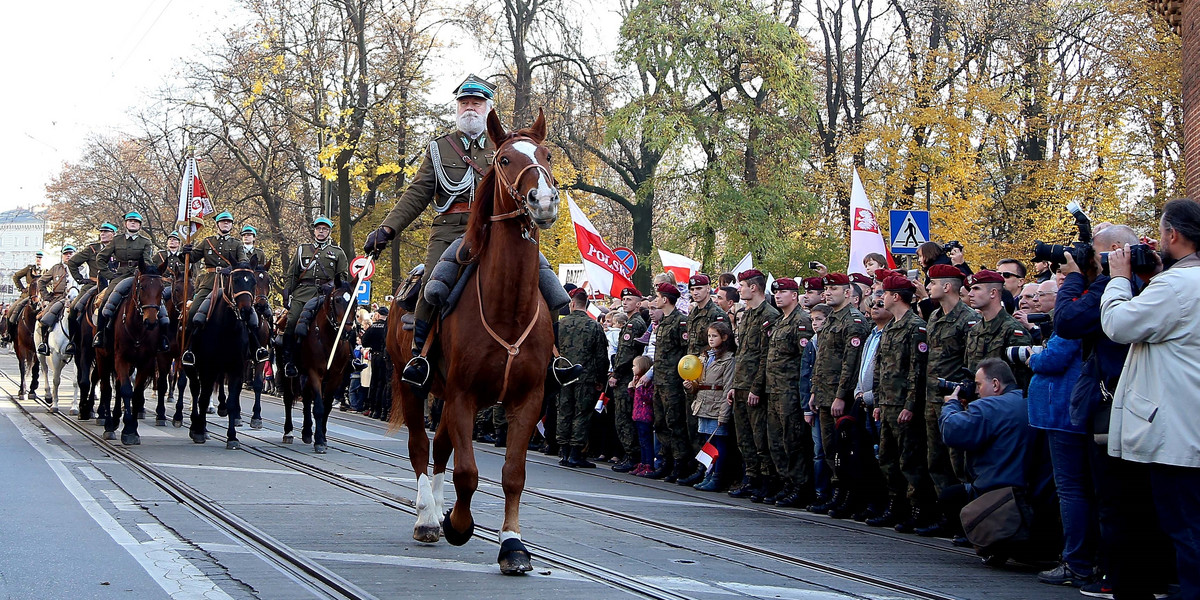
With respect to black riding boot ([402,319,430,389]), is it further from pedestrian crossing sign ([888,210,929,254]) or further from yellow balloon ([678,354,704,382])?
pedestrian crossing sign ([888,210,929,254])

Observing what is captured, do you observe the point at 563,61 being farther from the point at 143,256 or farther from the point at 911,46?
the point at 143,256

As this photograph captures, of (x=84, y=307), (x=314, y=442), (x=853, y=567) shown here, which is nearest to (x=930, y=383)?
(x=853, y=567)

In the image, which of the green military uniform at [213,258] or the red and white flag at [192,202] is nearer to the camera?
the green military uniform at [213,258]

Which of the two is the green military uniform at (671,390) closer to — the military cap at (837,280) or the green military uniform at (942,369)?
the military cap at (837,280)

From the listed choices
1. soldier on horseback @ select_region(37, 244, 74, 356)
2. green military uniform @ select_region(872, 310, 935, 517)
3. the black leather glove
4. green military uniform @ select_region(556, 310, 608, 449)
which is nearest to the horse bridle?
the black leather glove

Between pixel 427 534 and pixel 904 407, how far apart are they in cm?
433

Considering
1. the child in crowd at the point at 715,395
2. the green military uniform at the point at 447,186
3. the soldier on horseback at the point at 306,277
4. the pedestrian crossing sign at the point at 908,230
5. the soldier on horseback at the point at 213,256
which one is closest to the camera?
the green military uniform at the point at 447,186

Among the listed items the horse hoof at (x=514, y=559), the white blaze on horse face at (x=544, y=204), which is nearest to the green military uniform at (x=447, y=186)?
the white blaze on horse face at (x=544, y=204)

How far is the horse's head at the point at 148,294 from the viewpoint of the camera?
51.5 feet

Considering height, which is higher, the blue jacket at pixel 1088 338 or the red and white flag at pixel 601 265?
the red and white flag at pixel 601 265

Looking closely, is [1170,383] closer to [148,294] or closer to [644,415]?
[644,415]

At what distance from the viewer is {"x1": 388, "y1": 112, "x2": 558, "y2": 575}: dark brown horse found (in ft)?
24.6

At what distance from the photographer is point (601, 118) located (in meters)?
38.6

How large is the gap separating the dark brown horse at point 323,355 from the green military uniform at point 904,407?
8.21 metres
